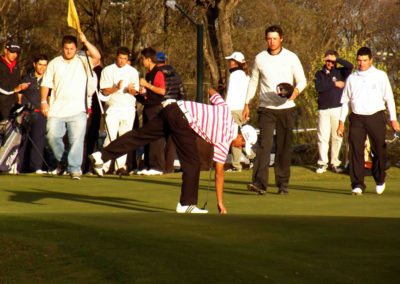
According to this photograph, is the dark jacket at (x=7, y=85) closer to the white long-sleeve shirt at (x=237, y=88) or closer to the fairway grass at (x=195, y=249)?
the white long-sleeve shirt at (x=237, y=88)

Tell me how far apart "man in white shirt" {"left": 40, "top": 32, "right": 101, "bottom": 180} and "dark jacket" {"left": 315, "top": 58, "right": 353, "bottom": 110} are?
4602 millimetres

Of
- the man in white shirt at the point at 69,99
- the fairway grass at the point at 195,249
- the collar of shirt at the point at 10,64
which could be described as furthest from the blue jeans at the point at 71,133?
the fairway grass at the point at 195,249

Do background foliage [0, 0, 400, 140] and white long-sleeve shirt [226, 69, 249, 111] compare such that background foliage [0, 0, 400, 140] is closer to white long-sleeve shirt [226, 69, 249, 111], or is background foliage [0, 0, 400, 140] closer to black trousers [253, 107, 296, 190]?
white long-sleeve shirt [226, 69, 249, 111]

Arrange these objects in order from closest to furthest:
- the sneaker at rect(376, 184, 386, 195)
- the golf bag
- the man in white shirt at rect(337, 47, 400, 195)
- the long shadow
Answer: the long shadow < the man in white shirt at rect(337, 47, 400, 195) < the sneaker at rect(376, 184, 386, 195) < the golf bag

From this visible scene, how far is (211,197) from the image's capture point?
15.7 meters

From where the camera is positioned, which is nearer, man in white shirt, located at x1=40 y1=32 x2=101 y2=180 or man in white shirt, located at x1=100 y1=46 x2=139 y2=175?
man in white shirt, located at x1=40 y1=32 x2=101 y2=180

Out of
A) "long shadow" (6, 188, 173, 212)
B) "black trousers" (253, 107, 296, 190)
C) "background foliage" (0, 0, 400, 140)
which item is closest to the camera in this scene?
"long shadow" (6, 188, 173, 212)

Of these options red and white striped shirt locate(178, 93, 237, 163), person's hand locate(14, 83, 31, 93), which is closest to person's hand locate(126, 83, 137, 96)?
person's hand locate(14, 83, 31, 93)

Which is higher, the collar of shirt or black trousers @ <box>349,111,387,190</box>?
the collar of shirt

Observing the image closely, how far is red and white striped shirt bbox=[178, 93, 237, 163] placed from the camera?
12.8 metres

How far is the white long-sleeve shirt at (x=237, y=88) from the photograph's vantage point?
20.8 meters

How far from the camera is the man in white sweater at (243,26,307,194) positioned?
16375 millimetres

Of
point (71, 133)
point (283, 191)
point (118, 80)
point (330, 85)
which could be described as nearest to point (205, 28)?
point (330, 85)

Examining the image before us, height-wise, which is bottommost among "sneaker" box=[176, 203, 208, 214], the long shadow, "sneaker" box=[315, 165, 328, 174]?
the long shadow
